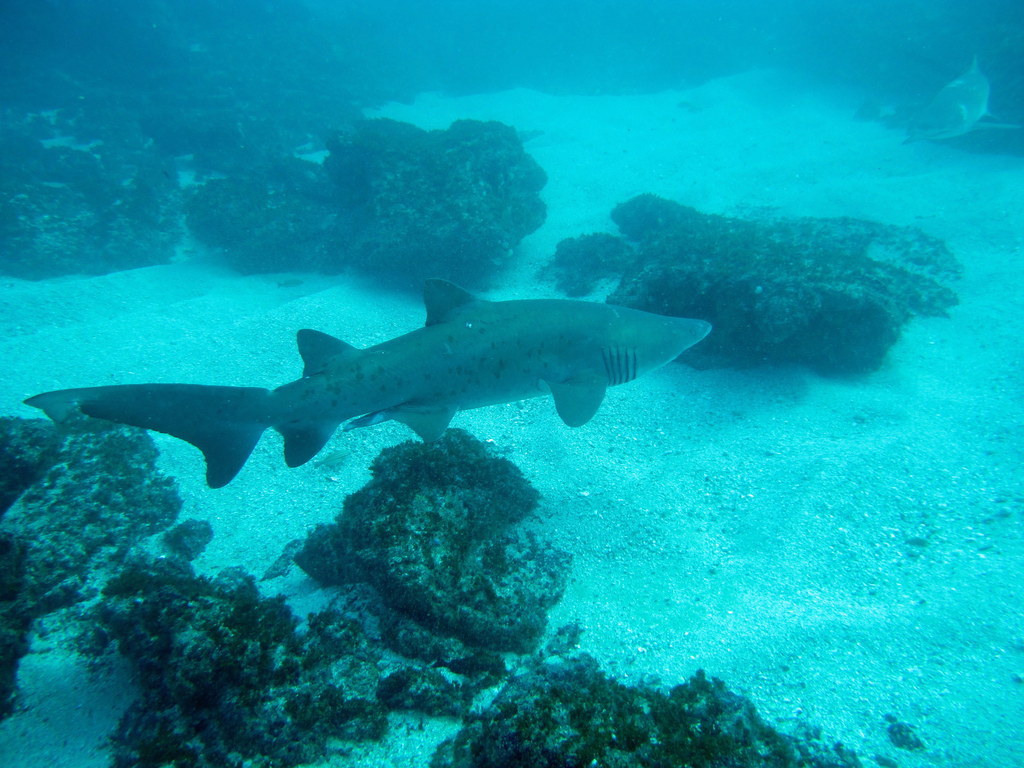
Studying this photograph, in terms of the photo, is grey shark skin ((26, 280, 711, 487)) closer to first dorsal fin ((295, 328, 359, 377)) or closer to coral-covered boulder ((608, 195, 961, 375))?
first dorsal fin ((295, 328, 359, 377))

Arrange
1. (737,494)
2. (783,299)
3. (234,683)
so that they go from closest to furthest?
(234,683) < (737,494) < (783,299)

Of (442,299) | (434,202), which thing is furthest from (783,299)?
(434,202)

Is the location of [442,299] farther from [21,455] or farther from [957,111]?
[957,111]

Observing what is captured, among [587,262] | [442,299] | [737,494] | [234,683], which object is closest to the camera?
[234,683]

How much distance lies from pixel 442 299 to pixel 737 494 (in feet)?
13.5

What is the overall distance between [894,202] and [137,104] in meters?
34.4

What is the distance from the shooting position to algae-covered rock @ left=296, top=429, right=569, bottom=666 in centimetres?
381

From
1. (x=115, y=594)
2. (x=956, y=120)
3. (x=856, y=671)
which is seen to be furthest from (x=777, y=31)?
(x=115, y=594)

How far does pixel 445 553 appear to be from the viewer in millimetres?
4023

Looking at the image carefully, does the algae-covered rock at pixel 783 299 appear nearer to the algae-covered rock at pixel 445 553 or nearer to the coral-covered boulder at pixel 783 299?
the coral-covered boulder at pixel 783 299

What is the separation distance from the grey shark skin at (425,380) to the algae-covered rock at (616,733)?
2.19 meters

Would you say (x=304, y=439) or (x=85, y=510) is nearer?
(x=304, y=439)

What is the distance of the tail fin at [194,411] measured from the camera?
3404 millimetres

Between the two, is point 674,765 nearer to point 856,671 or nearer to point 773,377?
point 856,671
